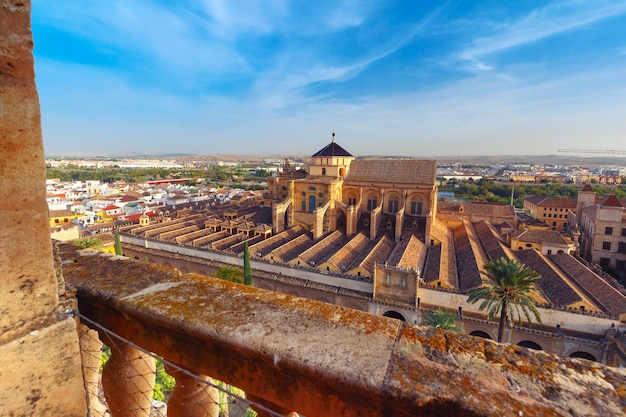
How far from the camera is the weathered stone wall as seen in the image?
1440mm

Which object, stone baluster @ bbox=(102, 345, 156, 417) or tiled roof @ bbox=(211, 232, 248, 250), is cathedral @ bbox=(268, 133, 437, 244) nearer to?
tiled roof @ bbox=(211, 232, 248, 250)

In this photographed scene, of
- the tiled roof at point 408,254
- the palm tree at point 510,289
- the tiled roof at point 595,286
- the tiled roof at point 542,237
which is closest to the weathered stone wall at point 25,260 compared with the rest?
the palm tree at point 510,289

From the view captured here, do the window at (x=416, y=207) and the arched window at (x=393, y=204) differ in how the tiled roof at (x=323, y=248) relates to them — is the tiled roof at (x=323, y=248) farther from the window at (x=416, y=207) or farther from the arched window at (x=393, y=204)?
the window at (x=416, y=207)

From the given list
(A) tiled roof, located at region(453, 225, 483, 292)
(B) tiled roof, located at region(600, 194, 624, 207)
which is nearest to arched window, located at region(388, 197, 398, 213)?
(A) tiled roof, located at region(453, 225, 483, 292)

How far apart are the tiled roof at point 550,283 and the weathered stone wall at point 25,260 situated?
19.2m

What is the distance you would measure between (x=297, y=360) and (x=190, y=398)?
84cm

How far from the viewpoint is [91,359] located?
224 cm

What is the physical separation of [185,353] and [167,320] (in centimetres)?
20

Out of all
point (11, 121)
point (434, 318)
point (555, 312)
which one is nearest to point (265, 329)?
point (11, 121)

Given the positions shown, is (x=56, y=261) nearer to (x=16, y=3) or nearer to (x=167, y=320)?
(x=167, y=320)

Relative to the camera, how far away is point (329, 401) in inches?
55.1

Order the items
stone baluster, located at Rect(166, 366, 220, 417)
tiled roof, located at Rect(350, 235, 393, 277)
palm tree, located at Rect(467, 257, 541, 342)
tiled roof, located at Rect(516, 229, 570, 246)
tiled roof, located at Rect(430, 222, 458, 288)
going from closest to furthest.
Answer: stone baluster, located at Rect(166, 366, 220, 417) → palm tree, located at Rect(467, 257, 541, 342) → tiled roof, located at Rect(430, 222, 458, 288) → tiled roof, located at Rect(350, 235, 393, 277) → tiled roof, located at Rect(516, 229, 570, 246)

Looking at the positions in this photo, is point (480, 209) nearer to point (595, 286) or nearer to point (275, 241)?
point (595, 286)

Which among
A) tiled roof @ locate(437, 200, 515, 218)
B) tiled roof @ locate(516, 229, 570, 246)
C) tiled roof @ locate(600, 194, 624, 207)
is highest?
tiled roof @ locate(600, 194, 624, 207)
